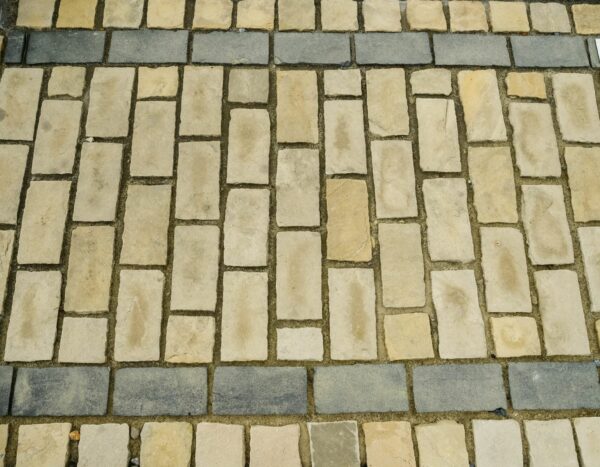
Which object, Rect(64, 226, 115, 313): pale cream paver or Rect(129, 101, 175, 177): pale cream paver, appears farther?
Rect(129, 101, 175, 177): pale cream paver

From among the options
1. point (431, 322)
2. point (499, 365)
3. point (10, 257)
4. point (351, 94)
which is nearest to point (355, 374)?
point (431, 322)

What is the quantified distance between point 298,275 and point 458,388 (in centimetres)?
104

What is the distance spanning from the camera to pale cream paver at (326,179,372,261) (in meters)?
3.37

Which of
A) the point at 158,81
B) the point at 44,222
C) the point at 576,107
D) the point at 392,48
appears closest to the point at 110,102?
the point at 158,81

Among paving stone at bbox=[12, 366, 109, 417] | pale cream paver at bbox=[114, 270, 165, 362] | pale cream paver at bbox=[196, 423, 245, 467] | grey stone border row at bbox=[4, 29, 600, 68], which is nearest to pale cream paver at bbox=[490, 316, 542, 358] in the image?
pale cream paver at bbox=[196, 423, 245, 467]

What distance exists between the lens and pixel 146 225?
11.2 ft

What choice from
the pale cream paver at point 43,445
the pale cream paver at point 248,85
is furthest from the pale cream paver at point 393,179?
the pale cream paver at point 43,445

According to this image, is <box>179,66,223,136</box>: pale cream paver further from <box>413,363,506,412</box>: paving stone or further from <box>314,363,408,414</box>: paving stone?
<box>413,363,506,412</box>: paving stone

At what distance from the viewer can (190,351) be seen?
10.4 feet

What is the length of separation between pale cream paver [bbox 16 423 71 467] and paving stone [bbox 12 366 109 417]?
0.23ft

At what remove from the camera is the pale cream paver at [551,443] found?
120 inches

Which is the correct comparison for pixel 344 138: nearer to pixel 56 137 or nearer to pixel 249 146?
pixel 249 146

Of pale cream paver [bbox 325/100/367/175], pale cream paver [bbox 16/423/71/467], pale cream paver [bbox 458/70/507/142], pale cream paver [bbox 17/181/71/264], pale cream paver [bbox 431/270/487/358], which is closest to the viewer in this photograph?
pale cream paver [bbox 16/423/71/467]

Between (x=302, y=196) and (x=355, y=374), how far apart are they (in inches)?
41.5
